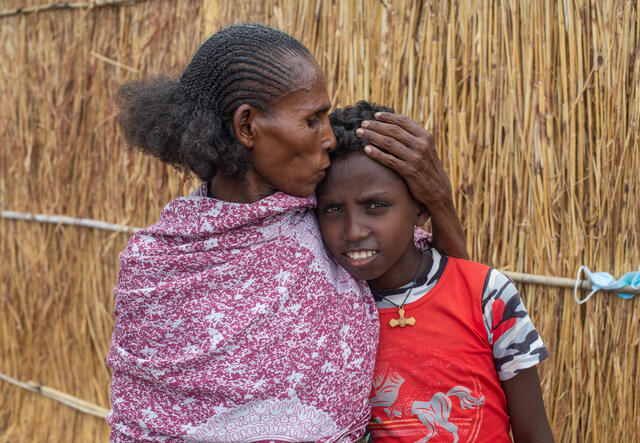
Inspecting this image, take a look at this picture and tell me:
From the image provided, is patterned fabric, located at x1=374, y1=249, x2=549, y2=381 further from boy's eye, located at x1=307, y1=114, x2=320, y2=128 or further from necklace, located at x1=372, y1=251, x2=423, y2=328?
boy's eye, located at x1=307, y1=114, x2=320, y2=128

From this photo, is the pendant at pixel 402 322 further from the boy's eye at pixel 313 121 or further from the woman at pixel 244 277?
the boy's eye at pixel 313 121

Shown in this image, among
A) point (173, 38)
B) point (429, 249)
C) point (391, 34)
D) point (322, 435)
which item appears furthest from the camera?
point (173, 38)

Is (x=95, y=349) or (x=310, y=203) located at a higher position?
(x=310, y=203)

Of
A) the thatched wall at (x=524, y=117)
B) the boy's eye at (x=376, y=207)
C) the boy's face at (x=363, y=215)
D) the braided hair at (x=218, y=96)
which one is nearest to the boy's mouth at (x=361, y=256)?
the boy's face at (x=363, y=215)

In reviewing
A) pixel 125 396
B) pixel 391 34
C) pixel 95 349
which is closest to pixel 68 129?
pixel 95 349

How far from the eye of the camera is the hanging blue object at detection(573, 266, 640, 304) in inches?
81.6

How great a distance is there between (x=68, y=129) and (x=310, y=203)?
2.55 metres

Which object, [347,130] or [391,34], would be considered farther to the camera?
[391,34]

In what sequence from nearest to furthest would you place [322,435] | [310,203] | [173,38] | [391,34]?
[322,435] → [310,203] → [391,34] → [173,38]

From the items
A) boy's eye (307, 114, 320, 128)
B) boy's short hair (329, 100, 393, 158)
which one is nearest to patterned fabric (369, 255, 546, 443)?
boy's short hair (329, 100, 393, 158)

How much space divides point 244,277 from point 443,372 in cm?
55

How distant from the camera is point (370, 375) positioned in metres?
1.55

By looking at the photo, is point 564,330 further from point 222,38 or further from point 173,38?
point 173,38

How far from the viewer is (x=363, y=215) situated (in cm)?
157
